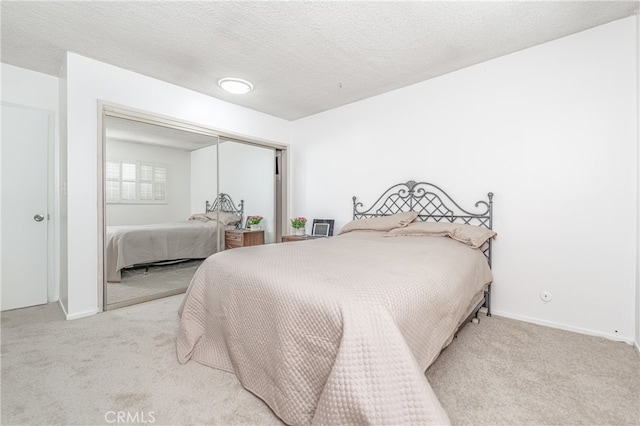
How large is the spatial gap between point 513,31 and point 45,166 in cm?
464

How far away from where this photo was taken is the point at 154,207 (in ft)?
10.9

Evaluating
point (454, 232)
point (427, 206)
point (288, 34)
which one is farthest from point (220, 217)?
point (454, 232)

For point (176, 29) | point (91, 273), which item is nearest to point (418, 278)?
point (176, 29)

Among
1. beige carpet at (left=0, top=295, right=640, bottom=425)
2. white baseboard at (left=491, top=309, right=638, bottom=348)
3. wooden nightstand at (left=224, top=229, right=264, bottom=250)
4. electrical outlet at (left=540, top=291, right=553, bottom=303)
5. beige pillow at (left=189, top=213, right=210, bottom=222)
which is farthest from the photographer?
wooden nightstand at (left=224, top=229, right=264, bottom=250)

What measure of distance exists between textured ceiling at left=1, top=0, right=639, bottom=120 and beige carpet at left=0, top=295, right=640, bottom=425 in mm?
2399

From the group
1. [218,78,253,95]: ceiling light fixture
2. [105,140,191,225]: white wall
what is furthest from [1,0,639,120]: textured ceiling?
[105,140,191,225]: white wall

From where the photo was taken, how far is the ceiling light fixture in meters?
2.96

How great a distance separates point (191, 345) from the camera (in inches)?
74.1

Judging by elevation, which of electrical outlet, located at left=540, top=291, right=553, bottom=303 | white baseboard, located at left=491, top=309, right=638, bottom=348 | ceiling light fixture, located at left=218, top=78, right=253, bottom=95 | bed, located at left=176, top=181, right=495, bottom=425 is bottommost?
white baseboard, located at left=491, top=309, right=638, bottom=348

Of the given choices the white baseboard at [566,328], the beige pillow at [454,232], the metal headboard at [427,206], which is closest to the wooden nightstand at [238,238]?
the metal headboard at [427,206]

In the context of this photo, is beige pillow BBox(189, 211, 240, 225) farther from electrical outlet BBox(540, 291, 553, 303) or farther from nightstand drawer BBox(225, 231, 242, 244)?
electrical outlet BBox(540, 291, 553, 303)

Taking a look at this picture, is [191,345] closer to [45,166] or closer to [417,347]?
[417,347]

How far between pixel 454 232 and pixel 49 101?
171 inches

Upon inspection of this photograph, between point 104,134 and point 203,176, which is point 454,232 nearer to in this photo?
point 203,176
